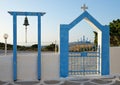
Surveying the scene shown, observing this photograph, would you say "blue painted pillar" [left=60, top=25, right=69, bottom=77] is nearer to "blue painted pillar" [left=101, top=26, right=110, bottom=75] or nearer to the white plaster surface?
"blue painted pillar" [left=101, top=26, right=110, bottom=75]

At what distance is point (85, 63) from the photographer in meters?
11.7

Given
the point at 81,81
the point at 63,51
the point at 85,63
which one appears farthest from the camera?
the point at 85,63

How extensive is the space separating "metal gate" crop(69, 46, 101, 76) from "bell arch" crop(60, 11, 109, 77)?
0.31 m

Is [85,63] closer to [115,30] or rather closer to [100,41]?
[100,41]

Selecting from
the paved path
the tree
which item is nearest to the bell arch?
the paved path

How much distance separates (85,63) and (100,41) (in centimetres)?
129

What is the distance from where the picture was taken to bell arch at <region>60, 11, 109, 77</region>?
10750 mm

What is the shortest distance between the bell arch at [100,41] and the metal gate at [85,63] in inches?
12.3

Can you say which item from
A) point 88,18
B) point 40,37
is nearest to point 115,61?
point 88,18

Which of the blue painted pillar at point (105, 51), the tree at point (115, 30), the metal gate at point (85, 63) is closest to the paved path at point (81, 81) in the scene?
the blue painted pillar at point (105, 51)

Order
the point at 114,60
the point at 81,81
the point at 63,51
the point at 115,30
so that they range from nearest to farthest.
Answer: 1. the point at 81,81
2. the point at 63,51
3. the point at 114,60
4. the point at 115,30

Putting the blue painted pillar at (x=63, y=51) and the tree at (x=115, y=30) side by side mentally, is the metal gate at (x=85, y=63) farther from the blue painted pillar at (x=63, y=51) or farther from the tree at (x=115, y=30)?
the tree at (x=115, y=30)

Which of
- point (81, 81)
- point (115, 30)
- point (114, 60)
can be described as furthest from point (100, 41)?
point (115, 30)

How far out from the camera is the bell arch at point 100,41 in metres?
10.8
